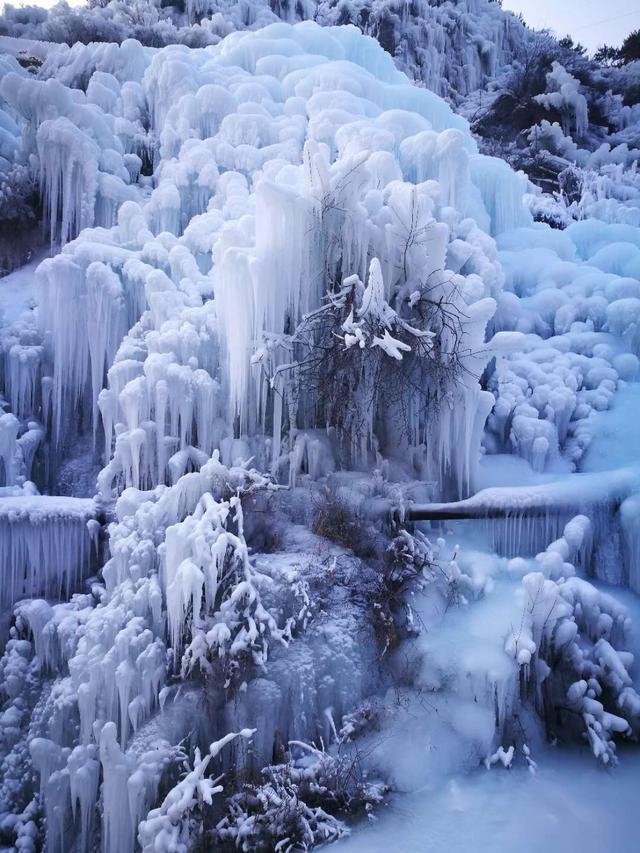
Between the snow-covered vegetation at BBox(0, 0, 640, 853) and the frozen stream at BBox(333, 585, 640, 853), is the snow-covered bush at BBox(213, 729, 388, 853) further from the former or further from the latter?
the frozen stream at BBox(333, 585, 640, 853)

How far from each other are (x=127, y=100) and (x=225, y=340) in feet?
18.8

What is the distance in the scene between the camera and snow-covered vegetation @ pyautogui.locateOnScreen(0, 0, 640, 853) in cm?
484

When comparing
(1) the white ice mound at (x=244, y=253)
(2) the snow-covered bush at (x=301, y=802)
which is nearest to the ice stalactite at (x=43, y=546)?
(1) the white ice mound at (x=244, y=253)

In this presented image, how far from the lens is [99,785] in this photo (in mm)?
4727

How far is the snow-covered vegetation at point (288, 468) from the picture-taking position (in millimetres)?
4844

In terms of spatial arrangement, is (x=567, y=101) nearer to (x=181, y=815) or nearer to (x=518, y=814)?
(x=518, y=814)

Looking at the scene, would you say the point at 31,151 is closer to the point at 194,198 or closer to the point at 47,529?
the point at 194,198

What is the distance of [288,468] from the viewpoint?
6363 millimetres

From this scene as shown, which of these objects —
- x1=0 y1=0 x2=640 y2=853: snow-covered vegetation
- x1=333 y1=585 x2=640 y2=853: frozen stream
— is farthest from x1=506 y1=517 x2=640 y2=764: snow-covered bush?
x1=333 y1=585 x2=640 y2=853: frozen stream

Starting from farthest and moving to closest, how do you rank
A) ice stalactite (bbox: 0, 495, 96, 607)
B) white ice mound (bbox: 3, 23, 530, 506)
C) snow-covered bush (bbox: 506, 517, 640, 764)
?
white ice mound (bbox: 3, 23, 530, 506), ice stalactite (bbox: 0, 495, 96, 607), snow-covered bush (bbox: 506, 517, 640, 764)

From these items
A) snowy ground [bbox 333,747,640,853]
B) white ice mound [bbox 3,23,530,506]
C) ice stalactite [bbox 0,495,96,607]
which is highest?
white ice mound [bbox 3,23,530,506]

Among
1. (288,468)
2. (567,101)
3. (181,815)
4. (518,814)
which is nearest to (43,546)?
(288,468)

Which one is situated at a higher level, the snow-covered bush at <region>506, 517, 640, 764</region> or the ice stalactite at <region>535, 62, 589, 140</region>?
the ice stalactite at <region>535, 62, 589, 140</region>

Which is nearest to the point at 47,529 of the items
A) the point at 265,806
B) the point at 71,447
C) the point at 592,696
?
the point at 71,447
